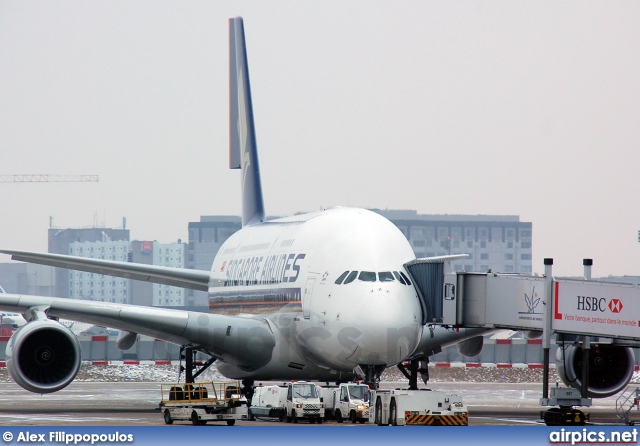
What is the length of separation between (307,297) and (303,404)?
2799mm

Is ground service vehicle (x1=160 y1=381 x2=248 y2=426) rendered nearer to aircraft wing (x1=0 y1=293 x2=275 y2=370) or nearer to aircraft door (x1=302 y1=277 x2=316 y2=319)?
aircraft door (x1=302 y1=277 x2=316 y2=319)

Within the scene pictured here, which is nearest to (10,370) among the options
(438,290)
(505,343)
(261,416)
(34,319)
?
(34,319)

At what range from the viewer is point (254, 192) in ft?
125

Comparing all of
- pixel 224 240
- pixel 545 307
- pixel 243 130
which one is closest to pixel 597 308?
pixel 545 307

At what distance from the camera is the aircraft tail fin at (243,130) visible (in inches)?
1502

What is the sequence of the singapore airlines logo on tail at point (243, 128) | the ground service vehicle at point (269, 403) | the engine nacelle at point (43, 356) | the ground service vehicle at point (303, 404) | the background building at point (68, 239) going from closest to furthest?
the ground service vehicle at point (303, 404), the ground service vehicle at point (269, 403), the engine nacelle at point (43, 356), the singapore airlines logo on tail at point (243, 128), the background building at point (68, 239)

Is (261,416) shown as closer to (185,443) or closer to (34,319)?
(34,319)

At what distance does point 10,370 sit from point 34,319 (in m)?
1.35

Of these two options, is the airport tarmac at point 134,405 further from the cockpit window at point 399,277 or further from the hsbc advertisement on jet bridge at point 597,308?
the cockpit window at point 399,277

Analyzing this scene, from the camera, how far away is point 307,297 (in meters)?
26.6

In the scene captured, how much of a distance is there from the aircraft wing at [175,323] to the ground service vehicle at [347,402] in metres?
2.85

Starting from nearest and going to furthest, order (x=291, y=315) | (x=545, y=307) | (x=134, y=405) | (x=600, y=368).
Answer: (x=545, y=307) < (x=291, y=315) < (x=600, y=368) < (x=134, y=405)

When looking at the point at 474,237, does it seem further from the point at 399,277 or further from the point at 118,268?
the point at 399,277

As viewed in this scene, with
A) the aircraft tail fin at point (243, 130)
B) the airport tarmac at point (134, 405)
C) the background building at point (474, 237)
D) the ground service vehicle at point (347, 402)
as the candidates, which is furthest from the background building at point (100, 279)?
the ground service vehicle at point (347, 402)
